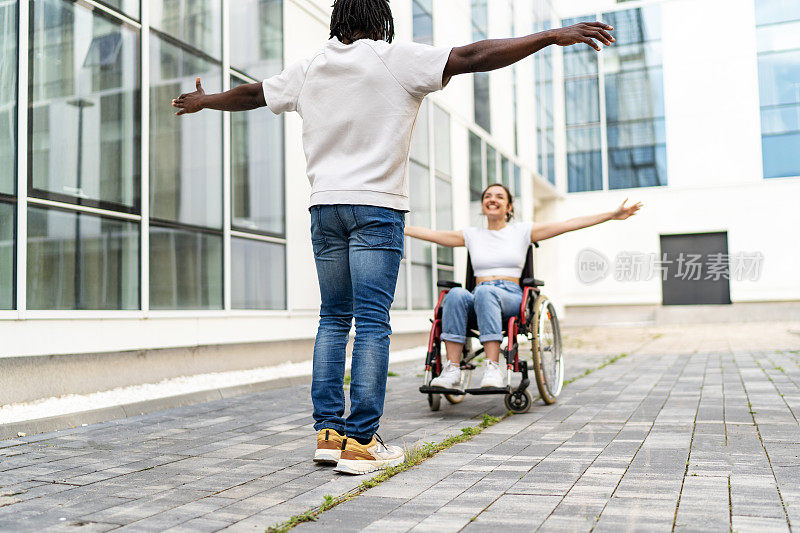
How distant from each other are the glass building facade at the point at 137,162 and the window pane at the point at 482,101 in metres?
7.14

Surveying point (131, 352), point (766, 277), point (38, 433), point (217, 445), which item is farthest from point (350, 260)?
point (766, 277)

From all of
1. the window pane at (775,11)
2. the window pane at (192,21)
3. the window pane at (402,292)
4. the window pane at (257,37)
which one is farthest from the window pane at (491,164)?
the window pane at (775,11)

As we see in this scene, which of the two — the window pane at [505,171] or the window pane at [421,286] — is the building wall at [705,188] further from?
the window pane at [421,286]

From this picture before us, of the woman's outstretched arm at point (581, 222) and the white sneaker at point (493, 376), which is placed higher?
the woman's outstretched arm at point (581, 222)

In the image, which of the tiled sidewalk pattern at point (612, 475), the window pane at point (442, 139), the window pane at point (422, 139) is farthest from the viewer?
the window pane at point (442, 139)

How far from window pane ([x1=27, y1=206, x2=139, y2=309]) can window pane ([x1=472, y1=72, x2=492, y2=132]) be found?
31.9 feet

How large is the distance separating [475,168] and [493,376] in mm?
10132

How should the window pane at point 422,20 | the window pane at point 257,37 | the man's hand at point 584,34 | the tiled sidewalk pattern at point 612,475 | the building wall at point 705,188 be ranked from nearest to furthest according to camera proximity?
the tiled sidewalk pattern at point 612,475 < the man's hand at point 584,34 < the window pane at point 257,37 < the window pane at point 422,20 < the building wall at point 705,188

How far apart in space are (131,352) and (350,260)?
127 inches

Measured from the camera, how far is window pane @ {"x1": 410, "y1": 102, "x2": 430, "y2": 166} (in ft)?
37.4

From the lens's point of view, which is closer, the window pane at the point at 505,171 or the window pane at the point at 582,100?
the window pane at the point at 505,171

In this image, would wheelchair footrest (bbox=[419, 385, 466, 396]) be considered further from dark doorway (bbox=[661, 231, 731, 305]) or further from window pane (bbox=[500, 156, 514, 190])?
A: dark doorway (bbox=[661, 231, 731, 305])

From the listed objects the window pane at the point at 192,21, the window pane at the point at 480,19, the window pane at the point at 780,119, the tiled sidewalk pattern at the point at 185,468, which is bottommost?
the tiled sidewalk pattern at the point at 185,468

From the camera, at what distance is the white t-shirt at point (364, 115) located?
2.90 metres
